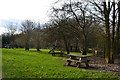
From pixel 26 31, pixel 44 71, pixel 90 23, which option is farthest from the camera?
pixel 26 31

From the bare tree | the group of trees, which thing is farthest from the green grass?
the bare tree

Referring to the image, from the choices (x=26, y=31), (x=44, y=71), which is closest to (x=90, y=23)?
(x=44, y=71)

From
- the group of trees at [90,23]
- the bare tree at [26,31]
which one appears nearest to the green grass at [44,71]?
the group of trees at [90,23]

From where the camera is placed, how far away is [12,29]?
1832 inches

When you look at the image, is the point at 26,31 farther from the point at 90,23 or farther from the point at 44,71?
the point at 44,71

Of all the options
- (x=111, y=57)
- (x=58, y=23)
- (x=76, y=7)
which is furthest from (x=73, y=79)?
(x=58, y=23)

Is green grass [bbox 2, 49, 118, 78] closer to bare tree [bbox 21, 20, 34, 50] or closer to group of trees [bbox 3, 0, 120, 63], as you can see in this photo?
group of trees [bbox 3, 0, 120, 63]

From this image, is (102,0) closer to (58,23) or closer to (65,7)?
(65,7)

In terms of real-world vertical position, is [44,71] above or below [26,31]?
below

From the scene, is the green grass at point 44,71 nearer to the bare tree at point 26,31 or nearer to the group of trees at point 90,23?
the group of trees at point 90,23

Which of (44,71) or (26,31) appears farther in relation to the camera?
(26,31)

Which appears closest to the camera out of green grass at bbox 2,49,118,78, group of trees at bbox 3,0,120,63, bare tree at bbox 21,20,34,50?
green grass at bbox 2,49,118,78

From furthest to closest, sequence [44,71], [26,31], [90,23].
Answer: [26,31] → [90,23] → [44,71]

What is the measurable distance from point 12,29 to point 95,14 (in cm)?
4016
